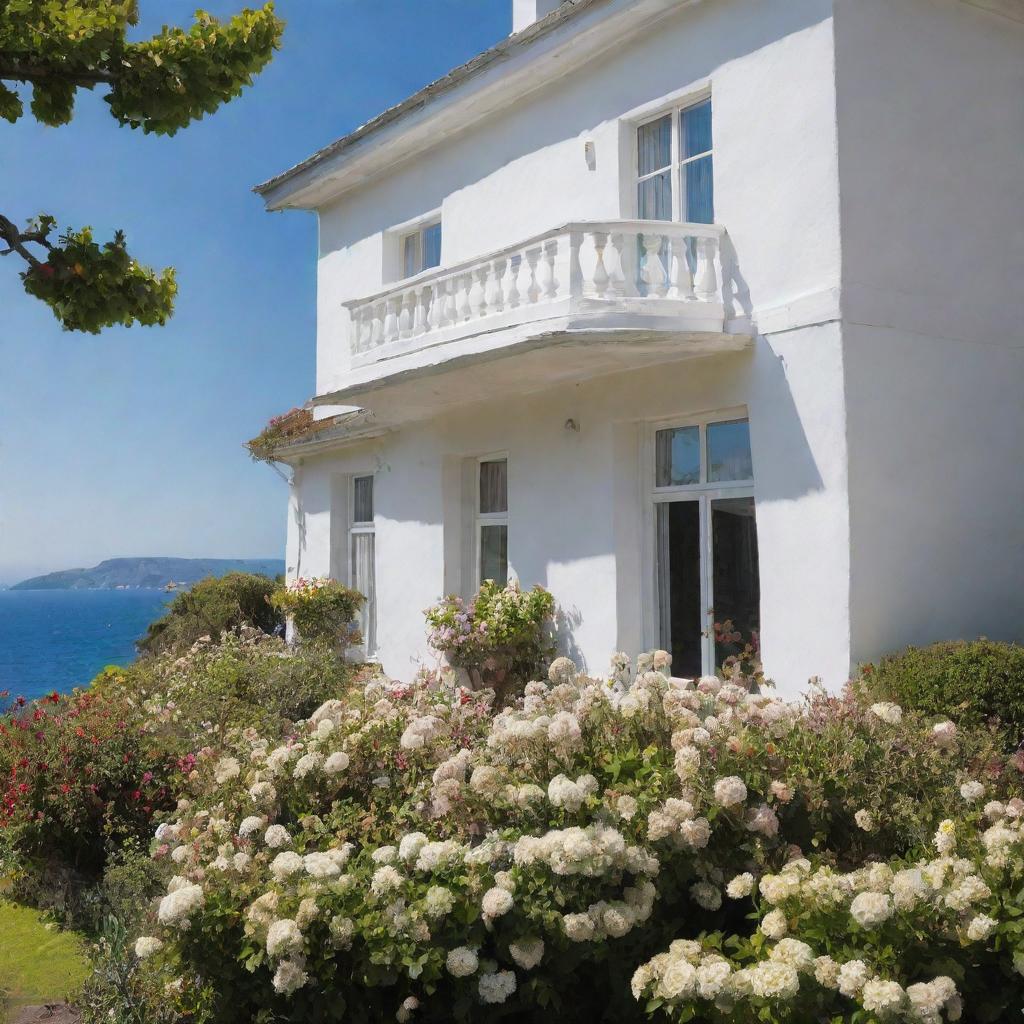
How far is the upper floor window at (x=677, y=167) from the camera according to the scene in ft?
28.9

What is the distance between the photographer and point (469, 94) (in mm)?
10609

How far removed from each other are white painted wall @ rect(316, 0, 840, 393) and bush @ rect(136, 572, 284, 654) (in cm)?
673

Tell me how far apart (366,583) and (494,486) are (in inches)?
130

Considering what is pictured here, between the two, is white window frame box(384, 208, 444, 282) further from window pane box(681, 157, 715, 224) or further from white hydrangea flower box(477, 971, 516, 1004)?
white hydrangea flower box(477, 971, 516, 1004)

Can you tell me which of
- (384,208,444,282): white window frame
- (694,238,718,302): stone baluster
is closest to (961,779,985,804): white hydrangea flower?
(694,238,718,302): stone baluster

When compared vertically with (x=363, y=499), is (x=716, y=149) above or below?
above

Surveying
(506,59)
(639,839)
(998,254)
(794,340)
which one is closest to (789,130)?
(794,340)

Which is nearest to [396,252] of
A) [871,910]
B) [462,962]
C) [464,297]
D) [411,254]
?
[411,254]

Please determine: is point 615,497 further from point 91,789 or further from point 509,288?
point 91,789

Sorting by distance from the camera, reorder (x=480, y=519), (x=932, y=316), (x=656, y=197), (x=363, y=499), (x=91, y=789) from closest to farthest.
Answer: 1. (x=91, y=789)
2. (x=932, y=316)
3. (x=656, y=197)
4. (x=480, y=519)
5. (x=363, y=499)

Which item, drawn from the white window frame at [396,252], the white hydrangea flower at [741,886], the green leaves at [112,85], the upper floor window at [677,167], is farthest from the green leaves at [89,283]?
the white window frame at [396,252]

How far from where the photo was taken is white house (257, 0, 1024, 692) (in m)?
7.57

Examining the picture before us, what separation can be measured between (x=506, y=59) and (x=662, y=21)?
6.15 feet

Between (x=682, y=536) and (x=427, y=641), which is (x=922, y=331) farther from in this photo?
(x=427, y=641)
